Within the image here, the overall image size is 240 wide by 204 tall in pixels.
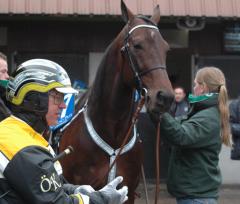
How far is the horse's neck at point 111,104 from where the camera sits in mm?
4109

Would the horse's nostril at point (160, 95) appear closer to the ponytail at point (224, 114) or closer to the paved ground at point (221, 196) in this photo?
the ponytail at point (224, 114)

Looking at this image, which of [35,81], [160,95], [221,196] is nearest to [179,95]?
[221,196]

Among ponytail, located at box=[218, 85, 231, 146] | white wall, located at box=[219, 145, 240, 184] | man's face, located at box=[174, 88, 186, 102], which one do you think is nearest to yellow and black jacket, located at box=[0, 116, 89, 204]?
ponytail, located at box=[218, 85, 231, 146]

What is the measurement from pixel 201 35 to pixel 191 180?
536cm

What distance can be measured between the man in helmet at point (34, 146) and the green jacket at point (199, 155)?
1373 mm

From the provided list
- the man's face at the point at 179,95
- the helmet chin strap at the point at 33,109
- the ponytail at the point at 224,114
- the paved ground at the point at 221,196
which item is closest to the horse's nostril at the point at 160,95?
the ponytail at the point at 224,114

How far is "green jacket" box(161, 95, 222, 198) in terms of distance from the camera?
4.04 m

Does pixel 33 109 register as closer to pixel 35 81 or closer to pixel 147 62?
pixel 35 81

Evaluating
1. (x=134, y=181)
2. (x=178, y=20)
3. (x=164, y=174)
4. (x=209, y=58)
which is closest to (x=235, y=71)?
(x=209, y=58)

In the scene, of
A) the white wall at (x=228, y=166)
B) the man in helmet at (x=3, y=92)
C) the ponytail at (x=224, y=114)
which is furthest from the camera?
the white wall at (x=228, y=166)

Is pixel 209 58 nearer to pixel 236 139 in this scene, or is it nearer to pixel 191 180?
pixel 236 139

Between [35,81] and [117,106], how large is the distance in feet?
5.49

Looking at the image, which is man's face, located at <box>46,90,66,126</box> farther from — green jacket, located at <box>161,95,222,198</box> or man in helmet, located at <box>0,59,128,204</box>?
green jacket, located at <box>161,95,222,198</box>

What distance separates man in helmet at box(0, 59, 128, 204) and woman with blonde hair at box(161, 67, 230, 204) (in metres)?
1.39
